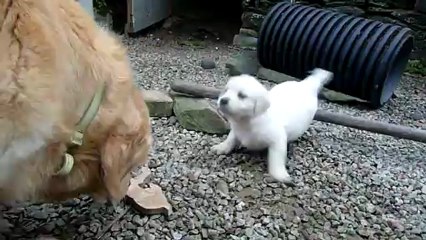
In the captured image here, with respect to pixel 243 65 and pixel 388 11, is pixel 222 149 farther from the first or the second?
pixel 388 11

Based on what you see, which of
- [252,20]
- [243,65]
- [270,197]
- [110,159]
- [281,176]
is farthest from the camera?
[252,20]

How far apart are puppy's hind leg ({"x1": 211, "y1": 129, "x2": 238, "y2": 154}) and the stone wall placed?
8.21ft

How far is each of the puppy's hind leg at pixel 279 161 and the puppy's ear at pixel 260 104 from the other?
15 cm

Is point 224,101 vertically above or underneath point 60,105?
underneath

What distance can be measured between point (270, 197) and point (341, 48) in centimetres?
174

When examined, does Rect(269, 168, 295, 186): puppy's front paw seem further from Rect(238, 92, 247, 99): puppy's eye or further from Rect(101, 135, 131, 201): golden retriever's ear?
Rect(101, 135, 131, 201): golden retriever's ear

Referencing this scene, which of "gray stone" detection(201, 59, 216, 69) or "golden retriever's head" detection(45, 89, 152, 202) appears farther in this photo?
"gray stone" detection(201, 59, 216, 69)

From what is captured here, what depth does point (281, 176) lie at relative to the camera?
259 centimetres

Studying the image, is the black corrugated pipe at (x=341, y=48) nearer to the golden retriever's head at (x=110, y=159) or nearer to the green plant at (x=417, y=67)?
the green plant at (x=417, y=67)

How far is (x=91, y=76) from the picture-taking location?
1.69m

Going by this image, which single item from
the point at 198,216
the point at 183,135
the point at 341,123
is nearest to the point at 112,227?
the point at 198,216

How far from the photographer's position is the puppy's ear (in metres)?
2.64

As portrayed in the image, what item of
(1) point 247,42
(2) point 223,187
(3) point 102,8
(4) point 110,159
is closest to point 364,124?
(2) point 223,187

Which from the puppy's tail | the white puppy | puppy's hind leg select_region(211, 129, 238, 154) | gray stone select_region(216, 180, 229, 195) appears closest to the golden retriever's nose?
the white puppy
